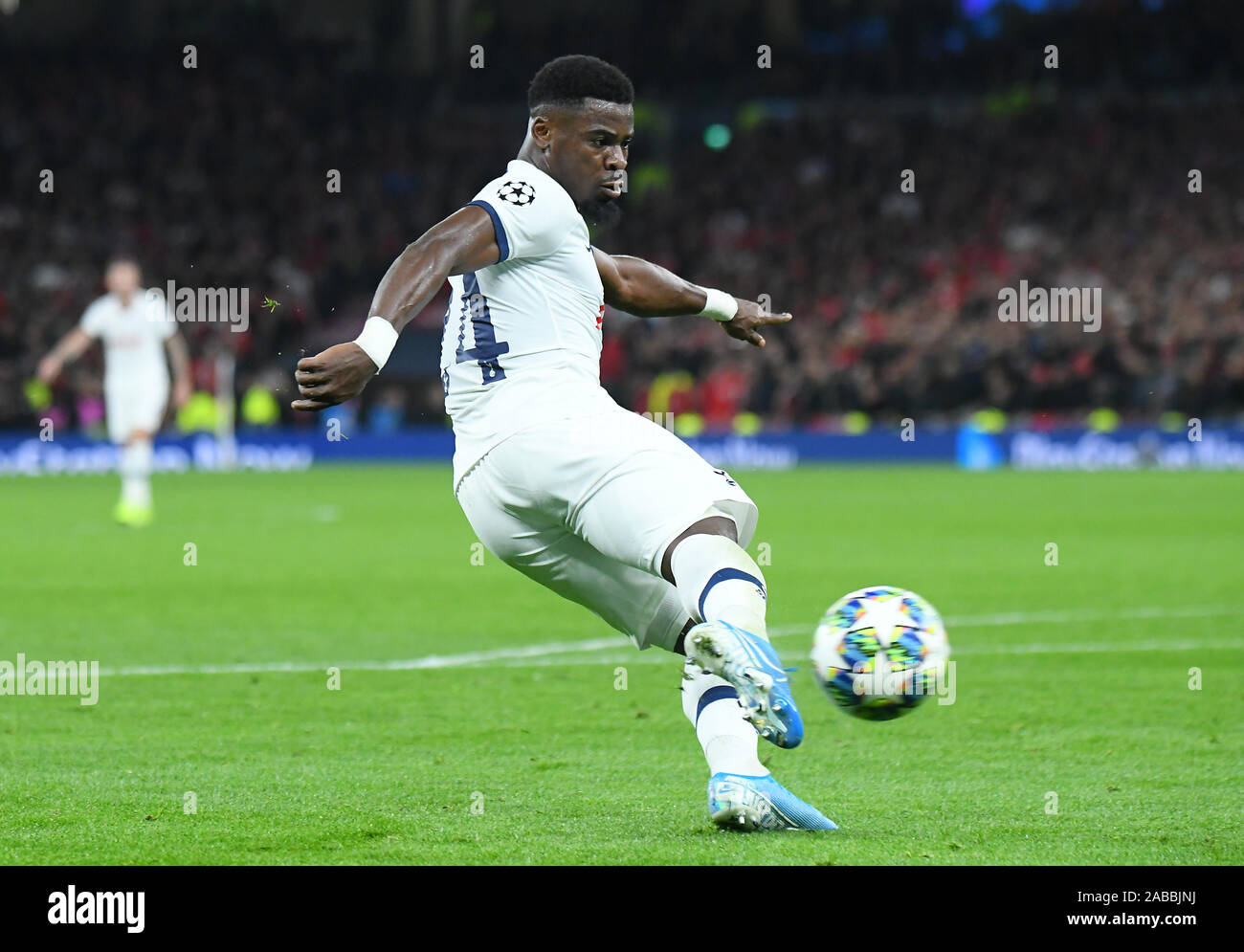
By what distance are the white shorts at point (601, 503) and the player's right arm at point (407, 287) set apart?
50 cm

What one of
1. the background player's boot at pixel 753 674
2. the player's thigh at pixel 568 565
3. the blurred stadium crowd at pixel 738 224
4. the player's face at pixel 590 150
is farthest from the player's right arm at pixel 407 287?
the blurred stadium crowd at pixel 738 224

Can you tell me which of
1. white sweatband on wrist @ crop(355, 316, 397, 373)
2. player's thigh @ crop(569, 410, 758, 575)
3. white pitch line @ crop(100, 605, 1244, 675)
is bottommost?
white pitch line @ crop(100, 605, 1244, 675)

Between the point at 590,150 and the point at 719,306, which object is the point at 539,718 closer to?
the point at 719,306

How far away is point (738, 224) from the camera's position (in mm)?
34812

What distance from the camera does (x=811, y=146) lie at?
36250mm

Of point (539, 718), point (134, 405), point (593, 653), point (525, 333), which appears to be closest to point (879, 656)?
point (525, 333)

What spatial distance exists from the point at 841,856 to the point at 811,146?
107ft

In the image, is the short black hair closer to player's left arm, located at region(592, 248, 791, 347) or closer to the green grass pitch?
player's left arm, located at region(592, 248, 791, 347)

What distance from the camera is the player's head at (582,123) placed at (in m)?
5.17

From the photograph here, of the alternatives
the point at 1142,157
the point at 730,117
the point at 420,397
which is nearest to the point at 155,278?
the point at 420,397

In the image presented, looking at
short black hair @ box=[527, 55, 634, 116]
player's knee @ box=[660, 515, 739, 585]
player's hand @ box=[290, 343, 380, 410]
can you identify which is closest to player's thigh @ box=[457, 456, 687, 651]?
player's knee @ box=[660, 515, 739, 585]

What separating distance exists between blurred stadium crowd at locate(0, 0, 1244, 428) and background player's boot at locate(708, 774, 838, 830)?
78.0 ft

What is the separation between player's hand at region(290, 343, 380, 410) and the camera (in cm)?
438

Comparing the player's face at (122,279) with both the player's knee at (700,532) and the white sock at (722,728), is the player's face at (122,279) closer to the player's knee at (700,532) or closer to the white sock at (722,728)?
the white sock at (722,728)
